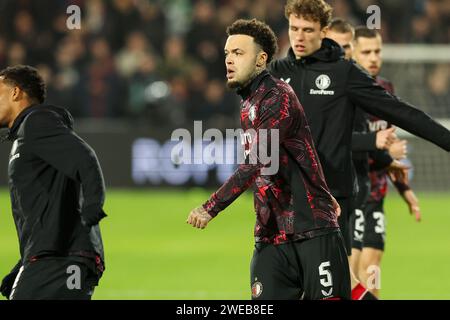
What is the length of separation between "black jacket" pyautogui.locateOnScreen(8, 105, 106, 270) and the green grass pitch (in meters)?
4.13

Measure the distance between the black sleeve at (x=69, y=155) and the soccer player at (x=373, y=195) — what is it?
12.4 feet

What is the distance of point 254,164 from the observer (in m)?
6.07

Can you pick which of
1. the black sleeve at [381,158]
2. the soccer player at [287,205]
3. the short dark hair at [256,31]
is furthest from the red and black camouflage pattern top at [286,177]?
the black sleeve at [381,158]

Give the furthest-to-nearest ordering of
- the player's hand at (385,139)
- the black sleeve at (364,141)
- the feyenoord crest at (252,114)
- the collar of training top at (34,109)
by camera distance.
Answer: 1. the black sleeve at (364,141)
2. the player's hand at (385,139)
3. the feyenoord crest at (252,114)
4. the collar of training top at (34,109)

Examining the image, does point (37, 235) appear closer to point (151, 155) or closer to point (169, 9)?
point (151, 155)

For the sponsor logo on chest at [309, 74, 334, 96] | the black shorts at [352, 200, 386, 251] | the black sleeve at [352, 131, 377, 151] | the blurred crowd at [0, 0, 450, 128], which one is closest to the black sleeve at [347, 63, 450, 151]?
the sponsor logo on chest at [309, 74, 334, 96]

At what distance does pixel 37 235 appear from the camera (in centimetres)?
601

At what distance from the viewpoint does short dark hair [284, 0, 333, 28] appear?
23.6 feet

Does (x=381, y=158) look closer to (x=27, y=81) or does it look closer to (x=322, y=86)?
(x=322, y=86)

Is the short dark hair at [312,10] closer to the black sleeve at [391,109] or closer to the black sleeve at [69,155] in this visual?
the black sleeve at [391,109]

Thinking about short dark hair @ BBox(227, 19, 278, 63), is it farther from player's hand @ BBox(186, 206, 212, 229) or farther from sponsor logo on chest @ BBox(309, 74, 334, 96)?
player's hand @ BBox(186, 206, 212, 229)

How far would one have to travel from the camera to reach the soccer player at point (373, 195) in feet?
29.9

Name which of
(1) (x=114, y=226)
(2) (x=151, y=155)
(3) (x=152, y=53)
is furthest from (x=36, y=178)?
(3) (x=152, y=53)

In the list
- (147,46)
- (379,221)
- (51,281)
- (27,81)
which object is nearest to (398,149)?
(379,221)
